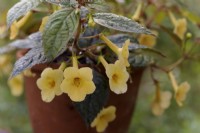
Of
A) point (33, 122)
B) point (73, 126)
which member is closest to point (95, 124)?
point (73, 126)

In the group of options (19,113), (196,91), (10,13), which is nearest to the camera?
(10,13)

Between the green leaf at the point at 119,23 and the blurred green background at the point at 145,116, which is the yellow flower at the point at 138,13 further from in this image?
the blurred green background at the point at 145,116

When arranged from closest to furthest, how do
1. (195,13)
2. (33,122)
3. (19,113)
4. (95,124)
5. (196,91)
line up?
(95,124) < (33,122) < (195,13) < (19,113) < (196,91)

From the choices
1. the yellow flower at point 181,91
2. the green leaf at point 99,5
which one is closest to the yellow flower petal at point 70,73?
the green leaf at point 99,5

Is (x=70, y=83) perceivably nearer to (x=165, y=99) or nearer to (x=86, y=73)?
(x=86, y=73)

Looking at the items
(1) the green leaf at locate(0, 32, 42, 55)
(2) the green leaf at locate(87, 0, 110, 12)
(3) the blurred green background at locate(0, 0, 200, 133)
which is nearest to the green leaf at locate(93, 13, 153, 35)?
(2) the green leaf at locate(87, 0, 110, 12)

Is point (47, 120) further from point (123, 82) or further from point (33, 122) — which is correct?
point (123, 82)
